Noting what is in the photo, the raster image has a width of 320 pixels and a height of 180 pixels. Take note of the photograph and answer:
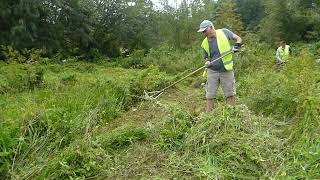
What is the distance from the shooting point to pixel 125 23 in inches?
1051

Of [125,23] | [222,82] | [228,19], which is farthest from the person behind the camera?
[125,23]

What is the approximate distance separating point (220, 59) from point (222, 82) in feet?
1.06

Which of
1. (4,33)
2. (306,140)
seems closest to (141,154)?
(306,140)

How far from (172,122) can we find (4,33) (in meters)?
17.1

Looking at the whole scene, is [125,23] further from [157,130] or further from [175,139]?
[175,139]

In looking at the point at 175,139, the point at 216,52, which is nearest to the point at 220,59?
the point at 216,52

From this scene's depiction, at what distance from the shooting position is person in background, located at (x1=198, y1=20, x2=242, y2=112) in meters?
5.68

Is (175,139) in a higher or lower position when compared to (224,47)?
lower

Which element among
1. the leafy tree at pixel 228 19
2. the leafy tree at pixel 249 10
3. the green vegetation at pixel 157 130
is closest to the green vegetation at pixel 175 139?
the green vegetation at pixel 157 130

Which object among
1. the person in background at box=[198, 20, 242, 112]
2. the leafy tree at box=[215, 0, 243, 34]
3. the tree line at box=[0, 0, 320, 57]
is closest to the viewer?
the person in background at box=[198, 20, 242, 112]

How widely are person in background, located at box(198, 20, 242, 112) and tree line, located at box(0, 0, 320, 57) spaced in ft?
40.9

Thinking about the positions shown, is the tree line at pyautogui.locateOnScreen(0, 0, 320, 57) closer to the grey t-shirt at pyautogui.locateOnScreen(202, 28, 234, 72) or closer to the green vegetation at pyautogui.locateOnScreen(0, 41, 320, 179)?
the grey t-shirt at pyautogui.locateOnScreen(202, 28, 234, 72)

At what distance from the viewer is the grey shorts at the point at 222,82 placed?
579cm

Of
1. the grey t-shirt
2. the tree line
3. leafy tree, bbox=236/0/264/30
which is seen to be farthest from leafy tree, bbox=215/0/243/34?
leafy tree, bbox=236/0/264/30
